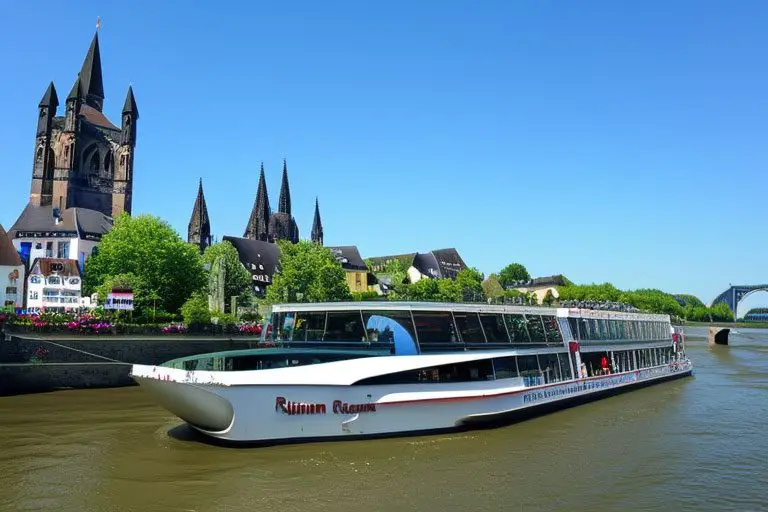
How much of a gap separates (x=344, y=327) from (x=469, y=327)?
4050 mm

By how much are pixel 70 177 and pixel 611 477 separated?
96.4 m

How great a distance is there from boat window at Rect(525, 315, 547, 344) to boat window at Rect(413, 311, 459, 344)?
444 centimetres

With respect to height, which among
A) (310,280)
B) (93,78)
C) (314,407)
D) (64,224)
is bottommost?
(314,407)

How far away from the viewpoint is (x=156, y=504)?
39.6 ft

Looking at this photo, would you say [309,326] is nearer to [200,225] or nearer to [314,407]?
[314,407]

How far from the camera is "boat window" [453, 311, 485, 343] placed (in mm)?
19594

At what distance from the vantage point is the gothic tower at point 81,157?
94.8 meters

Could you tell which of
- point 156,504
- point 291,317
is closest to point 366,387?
point 291,317

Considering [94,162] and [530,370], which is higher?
[94,162]

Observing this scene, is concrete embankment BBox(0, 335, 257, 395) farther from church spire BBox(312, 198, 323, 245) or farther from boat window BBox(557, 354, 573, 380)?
church spire BBox(312, 198, 323, 245)

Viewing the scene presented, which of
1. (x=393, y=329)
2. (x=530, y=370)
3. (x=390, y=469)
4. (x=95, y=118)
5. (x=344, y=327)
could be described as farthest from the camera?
(x=95, y=118)

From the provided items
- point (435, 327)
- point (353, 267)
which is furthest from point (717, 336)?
point (435, 327)

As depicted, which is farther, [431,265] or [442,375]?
[431,265]

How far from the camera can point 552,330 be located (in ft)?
78.3
